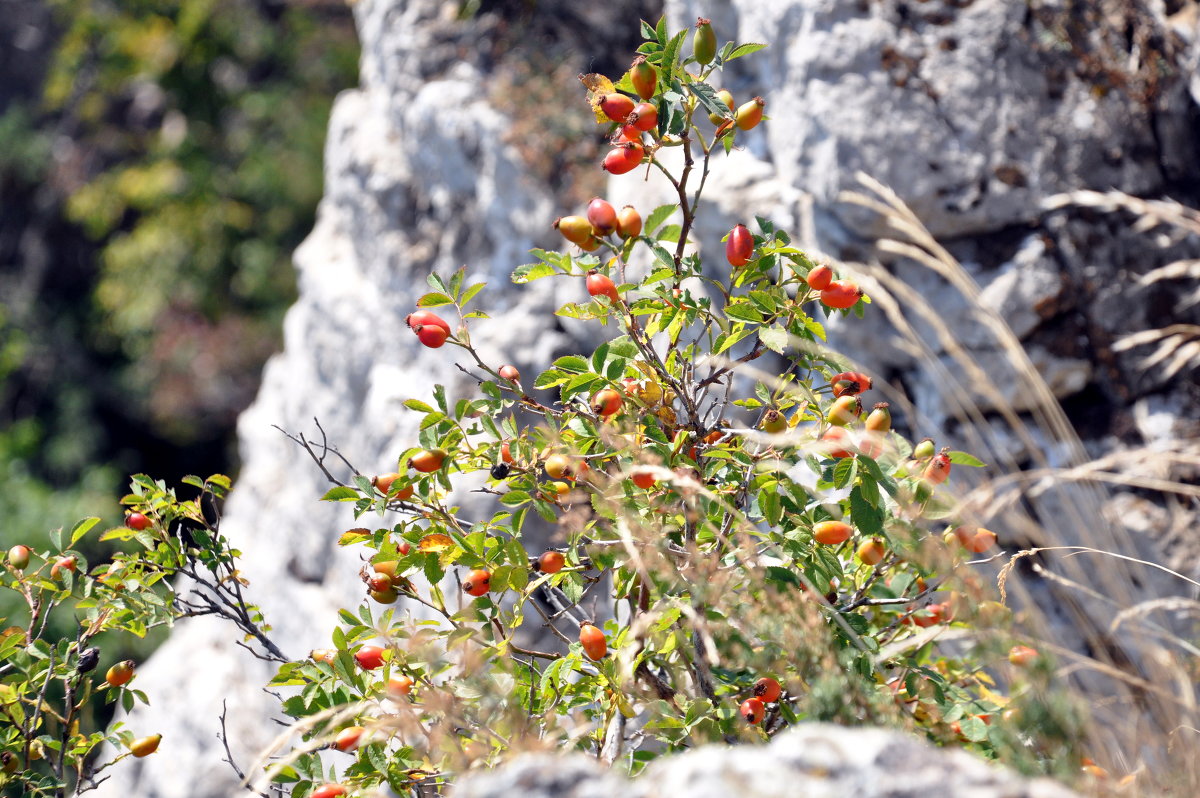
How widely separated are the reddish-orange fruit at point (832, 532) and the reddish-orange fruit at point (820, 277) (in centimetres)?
32

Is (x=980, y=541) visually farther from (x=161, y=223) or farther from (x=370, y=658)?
(x=161, y=223)

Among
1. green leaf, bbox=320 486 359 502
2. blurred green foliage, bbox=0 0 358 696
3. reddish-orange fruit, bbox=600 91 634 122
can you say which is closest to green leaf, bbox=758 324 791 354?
reddish-orange fruit, bbox=600 91 634 122

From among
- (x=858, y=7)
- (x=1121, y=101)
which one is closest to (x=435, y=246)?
(x=858, y=7)

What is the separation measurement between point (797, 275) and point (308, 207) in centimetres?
677

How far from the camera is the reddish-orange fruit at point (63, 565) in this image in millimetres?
1381

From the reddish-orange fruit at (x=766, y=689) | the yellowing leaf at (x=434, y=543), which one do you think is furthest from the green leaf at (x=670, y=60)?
the reddish-orange fruit at (x=766, y=689)

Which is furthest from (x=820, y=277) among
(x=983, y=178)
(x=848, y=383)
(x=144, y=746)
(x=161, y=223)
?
(x=161, y=223)

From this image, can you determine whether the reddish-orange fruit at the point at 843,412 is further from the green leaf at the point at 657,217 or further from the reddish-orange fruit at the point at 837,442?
the green leaf at the point at 657,217

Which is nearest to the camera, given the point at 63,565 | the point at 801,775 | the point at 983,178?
the point at 801,775

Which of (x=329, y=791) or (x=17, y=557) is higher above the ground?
(x=17, y=557)

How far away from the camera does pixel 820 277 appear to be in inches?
47.0

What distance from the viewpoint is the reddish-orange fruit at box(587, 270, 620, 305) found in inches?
48.1

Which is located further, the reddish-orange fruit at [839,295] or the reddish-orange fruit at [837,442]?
the reddish-orange fruit at [839,295]

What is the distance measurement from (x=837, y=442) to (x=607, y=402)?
0.33 metres
